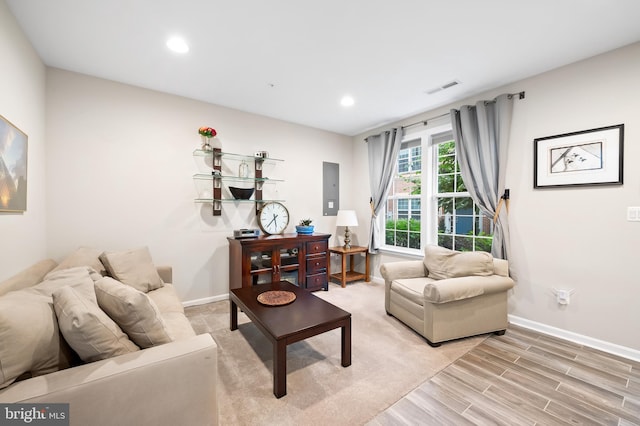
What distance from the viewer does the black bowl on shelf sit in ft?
11.6

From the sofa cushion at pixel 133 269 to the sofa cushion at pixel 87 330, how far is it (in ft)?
4.08

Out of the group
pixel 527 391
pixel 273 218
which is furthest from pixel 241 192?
pixel 527 391

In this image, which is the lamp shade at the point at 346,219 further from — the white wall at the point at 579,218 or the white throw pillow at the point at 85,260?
the white throw pillow at the point at 85,260

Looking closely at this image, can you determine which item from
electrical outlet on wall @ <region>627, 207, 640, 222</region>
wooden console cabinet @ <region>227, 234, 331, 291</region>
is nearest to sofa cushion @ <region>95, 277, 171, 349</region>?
wooden console cabinet @ <region>227, 234, 331, 291</region>

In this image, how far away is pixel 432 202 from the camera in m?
3.77

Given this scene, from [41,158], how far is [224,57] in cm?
199

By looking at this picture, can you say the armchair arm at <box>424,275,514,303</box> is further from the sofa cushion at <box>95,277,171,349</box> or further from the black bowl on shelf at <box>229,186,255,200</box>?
the black bowl on shelf at <box>229,186,255,200</box>

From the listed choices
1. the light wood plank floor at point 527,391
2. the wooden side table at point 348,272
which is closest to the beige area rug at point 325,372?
the light wood plank floor at point 527,391

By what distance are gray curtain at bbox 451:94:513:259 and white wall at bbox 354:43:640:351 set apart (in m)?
0.10

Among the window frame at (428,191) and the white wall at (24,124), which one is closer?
the white wall at (24,124)

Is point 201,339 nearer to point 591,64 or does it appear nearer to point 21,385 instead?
point 21,385

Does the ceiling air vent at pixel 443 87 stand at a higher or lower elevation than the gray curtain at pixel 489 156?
higher

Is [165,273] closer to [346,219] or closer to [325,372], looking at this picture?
[325,372]

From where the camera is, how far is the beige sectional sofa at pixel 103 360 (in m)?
0.99
